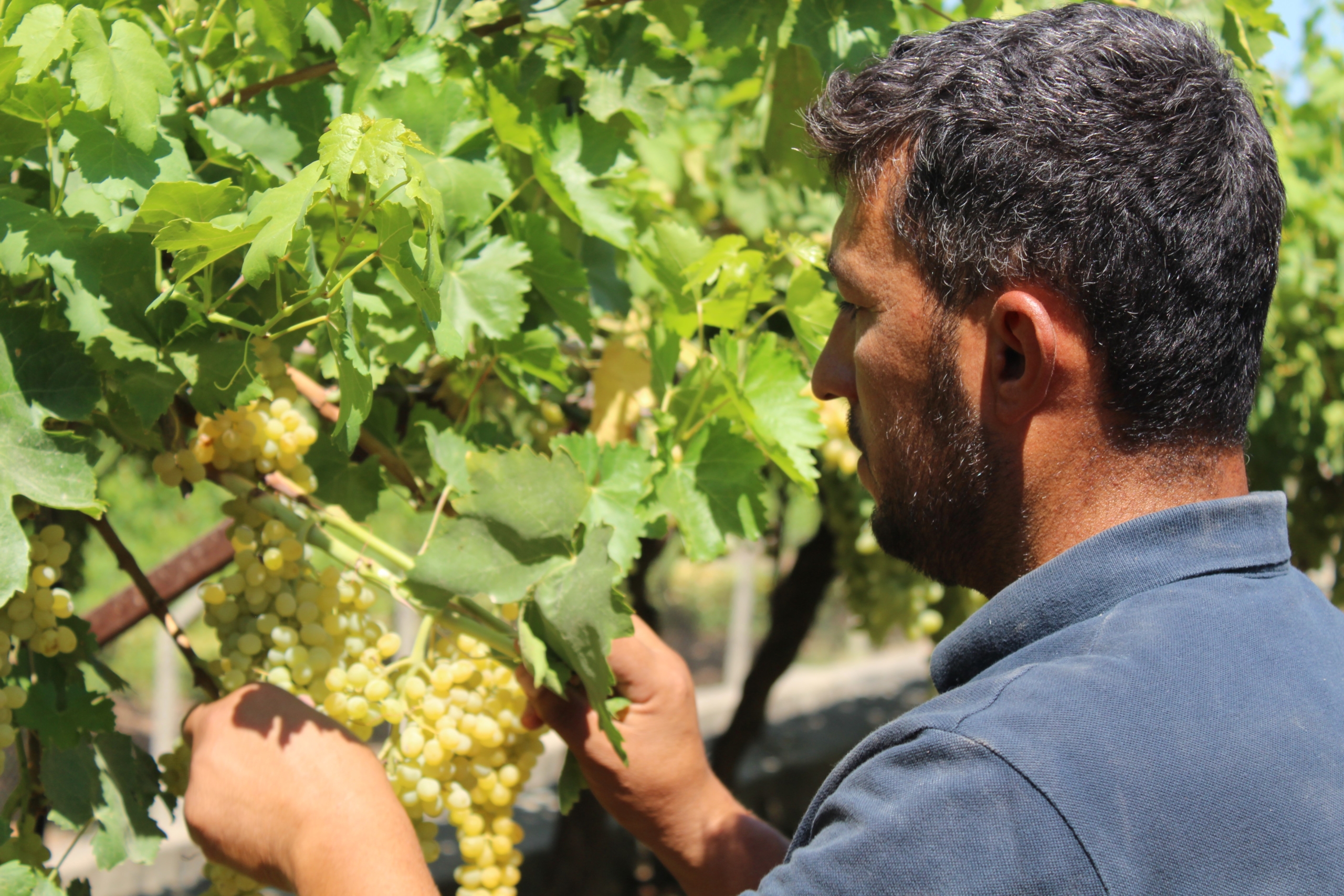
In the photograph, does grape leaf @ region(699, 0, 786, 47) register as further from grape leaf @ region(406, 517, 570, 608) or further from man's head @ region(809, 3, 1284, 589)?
grape leaf @ region(406, 517, 570, 608)

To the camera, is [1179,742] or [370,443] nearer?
[1179,742]

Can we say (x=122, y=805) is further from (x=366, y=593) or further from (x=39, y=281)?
(x=39, y=281)

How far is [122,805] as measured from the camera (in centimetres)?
123

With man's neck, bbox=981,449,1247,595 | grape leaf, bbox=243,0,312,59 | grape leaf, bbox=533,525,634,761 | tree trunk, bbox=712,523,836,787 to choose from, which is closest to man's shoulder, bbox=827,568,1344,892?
man's neck, bbox=981,449,1247,595

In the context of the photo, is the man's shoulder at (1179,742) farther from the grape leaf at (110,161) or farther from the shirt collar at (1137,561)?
the grape leaf at (110,161)

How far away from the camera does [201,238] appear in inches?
33.8

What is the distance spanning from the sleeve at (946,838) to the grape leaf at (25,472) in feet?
2.19

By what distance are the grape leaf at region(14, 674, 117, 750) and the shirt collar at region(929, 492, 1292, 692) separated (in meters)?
0.95

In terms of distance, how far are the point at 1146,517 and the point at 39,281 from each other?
3.42ft

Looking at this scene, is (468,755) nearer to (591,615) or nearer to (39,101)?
(591,615)

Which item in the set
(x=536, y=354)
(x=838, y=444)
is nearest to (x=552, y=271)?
(x=536, y=354)

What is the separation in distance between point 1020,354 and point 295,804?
76cm

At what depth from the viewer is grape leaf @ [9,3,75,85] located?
0.87 meters

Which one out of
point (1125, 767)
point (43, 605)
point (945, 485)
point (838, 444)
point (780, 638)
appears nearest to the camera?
point (1125, 767)
